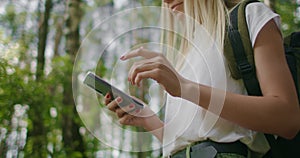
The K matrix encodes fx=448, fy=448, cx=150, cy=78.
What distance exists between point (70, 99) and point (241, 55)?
5.58 m

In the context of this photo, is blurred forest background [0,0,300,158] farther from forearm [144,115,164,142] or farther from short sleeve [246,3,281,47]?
short sleeve [246,3,281,47]

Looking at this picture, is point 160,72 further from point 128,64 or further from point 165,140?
point 165,140

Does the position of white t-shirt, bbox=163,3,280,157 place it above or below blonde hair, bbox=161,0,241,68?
below

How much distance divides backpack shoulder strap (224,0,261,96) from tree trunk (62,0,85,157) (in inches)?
199

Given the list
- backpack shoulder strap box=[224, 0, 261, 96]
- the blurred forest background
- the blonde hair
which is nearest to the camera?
backpack shoulder strap box=[224, 0, 261, 96]

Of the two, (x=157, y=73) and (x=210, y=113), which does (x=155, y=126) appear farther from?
(x=157, y=73)

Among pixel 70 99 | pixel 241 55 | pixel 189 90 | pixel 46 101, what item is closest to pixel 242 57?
pixel 241 55

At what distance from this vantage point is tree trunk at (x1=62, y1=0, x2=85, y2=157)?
6.41 meters

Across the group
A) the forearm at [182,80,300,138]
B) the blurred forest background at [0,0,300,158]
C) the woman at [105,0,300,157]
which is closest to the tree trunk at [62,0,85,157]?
the blurred forest background at [0,0,300,158]

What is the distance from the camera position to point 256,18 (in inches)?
56.1

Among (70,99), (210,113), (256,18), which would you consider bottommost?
(70,99)

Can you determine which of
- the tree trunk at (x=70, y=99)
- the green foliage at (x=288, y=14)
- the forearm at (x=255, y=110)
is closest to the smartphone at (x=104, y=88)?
the forearm at (x=255, y=110)

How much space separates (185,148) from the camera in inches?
59.2

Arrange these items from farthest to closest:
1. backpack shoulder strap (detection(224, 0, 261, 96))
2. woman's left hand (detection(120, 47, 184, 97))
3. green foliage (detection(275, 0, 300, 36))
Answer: green foliage (detection(275, 0, 300, 36)) → backpack shoulder strap (detection(224, 0, 261, 96)) → woman's left hand (detection(120, 47, 184, 97))
